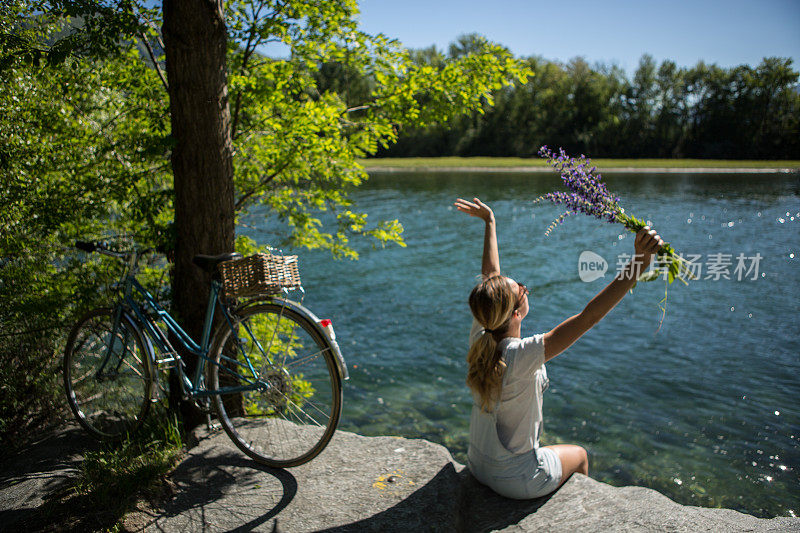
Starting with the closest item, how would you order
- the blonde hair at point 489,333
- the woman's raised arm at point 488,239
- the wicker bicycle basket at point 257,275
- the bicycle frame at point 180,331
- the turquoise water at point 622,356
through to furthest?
the blonde hair at point 489,333
the wicker bicycle basket at point 257,275
the woman's raised arm at point 488,239
the bicycle frame at point 180,331
the turquoise water at point 622,356

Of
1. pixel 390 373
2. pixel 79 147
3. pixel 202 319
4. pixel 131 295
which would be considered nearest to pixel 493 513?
pixel 202 319

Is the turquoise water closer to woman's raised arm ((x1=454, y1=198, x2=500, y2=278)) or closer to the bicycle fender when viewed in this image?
woman's raised arm ((x1=454, y1=198, x2=500, y2=278))

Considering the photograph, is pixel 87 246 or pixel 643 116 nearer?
pixel 87 246

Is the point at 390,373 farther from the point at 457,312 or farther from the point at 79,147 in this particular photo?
the point at 79,147

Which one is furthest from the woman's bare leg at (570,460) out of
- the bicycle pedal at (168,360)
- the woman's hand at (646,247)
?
the bicycle pedal at (168,360)

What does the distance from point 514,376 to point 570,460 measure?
898mm

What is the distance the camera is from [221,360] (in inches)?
167

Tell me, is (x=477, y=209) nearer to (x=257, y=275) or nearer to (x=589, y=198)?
(x=589, y=198)

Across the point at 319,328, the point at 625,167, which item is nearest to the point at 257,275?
the point at 319,328

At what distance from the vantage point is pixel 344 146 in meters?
6.11

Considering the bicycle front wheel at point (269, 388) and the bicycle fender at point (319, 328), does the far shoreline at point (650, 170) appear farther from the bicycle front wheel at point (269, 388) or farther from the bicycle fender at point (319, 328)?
the bicycle fender at point (319, 328)

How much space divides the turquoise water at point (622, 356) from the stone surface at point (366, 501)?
266 cm

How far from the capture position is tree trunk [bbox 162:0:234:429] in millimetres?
4184

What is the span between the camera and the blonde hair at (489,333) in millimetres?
3139
